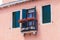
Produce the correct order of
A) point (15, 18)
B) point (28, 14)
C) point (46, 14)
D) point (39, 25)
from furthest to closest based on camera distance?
point (15, 18), point (28, 14), point (39, 25), point (46, 14)

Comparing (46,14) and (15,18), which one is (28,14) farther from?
(46,14)

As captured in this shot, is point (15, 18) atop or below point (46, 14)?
below

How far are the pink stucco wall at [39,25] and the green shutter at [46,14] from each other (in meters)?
0.21


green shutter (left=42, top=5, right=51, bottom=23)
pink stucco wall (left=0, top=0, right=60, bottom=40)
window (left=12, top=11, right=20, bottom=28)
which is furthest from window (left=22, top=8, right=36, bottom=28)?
window (left=12, top=11, right=20, bottom=28)

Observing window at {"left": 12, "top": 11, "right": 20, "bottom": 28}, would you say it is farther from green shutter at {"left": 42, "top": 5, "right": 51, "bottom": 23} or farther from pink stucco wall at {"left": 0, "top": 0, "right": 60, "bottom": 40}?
green shutter at {"left": 42, "top": 5, "right": 51, "bottom": 23}

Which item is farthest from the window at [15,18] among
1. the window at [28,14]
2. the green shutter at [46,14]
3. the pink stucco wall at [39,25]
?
the green shutter at [46,14]

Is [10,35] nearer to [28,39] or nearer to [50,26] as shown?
[28,39]

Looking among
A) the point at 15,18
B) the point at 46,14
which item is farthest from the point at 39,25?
the point at 15,18

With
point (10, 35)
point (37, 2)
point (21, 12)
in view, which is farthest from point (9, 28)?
point (37, 2)

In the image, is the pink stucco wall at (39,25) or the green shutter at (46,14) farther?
the green shutter at (46,14)

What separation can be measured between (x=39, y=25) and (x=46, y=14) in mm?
836

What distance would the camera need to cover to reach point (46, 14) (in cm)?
1534

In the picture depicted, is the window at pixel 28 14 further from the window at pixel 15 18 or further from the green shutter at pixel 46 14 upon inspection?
the window at pixel 15 18

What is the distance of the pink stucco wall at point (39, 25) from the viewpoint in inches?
580
